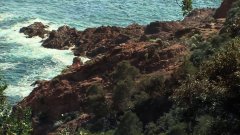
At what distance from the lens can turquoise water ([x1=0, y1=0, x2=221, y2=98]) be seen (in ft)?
222

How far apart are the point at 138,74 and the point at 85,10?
159 ft

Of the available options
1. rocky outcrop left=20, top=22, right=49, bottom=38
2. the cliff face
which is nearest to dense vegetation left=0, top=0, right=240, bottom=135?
the cliff face

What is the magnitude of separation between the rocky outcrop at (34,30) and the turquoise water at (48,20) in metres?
1.20

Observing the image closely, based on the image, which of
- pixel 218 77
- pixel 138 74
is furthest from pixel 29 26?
pixel 218 77

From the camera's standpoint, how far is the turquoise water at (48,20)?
67.6 meters

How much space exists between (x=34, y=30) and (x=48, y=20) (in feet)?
23.4

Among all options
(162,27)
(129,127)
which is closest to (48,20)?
(162,27)

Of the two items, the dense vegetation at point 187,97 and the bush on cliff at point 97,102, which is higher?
the dense vegetation at point 187,97

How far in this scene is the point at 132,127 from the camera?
3472 centimetres

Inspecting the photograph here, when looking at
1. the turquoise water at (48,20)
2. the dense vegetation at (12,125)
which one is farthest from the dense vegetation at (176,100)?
the turquoise water at (48,20)

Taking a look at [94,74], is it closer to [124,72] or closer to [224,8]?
[124,72]

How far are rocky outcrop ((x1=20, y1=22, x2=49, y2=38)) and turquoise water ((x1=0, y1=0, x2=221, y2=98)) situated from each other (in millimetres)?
1199

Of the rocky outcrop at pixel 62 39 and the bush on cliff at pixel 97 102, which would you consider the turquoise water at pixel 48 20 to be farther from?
the bush on cliff at pixel 97 102

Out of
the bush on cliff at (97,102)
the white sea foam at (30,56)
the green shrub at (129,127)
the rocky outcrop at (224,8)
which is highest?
the rocky outcrop at (224,8)
